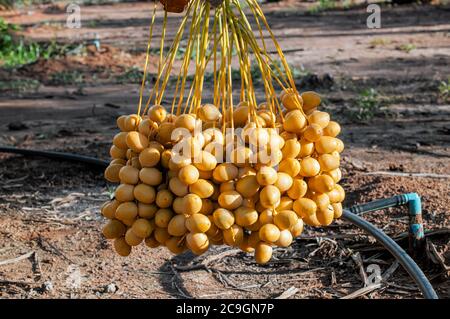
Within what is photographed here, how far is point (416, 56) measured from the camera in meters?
9.30

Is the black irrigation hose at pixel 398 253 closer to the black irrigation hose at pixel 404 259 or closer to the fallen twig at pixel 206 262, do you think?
the black irrigation hose at pixel 404 259

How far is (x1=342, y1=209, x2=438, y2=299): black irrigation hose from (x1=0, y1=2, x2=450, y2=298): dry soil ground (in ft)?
1.00

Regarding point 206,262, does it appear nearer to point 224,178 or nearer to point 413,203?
point 413,203

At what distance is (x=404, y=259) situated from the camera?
3000 mm

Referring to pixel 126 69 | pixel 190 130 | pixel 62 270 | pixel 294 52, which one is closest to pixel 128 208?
pixel 190 130

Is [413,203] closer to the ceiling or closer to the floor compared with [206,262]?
closer to the ceiling

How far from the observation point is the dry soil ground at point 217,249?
3539mm

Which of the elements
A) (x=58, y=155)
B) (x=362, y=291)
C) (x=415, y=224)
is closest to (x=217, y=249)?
(x=362, y=291)

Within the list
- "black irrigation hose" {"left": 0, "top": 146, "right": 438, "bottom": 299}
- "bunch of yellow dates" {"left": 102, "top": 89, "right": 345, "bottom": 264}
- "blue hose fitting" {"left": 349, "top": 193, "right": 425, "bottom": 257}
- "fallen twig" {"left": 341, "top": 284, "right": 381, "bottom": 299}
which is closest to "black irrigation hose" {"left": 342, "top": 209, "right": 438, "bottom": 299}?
"black irrigation hose" {"left": 0, "top": 146, "right": 438, "bottom": 299}

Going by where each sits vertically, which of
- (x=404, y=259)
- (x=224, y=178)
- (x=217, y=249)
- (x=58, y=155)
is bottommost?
(x=217, y=249)

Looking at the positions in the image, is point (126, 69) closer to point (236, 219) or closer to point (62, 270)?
point (62, 270)

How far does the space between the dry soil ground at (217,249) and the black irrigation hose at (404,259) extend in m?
0.31

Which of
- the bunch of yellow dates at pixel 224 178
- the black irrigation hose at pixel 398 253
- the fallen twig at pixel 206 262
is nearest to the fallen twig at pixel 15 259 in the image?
the fallen twig at pixel 206 262

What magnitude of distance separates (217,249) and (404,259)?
1.20 metres
